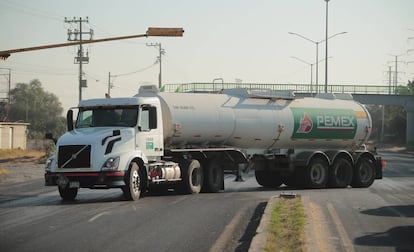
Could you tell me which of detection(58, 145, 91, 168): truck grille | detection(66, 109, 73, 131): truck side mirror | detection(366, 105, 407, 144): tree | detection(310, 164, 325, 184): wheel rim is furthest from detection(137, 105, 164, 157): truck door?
detection(366, 105, 407, 144): tree

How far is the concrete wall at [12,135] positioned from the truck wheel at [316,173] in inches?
2009

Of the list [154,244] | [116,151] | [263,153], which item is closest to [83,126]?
[116,151]

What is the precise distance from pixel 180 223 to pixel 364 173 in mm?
17047

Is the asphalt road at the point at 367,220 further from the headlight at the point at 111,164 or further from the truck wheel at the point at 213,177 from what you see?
the headlight at the point at 111,164

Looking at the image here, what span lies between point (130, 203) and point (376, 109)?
564 feet

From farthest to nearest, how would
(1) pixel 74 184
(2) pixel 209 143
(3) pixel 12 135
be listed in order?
1. (3) pixel 12 135
2. (2) pixel 209 143
3. (1) pixel 74 184

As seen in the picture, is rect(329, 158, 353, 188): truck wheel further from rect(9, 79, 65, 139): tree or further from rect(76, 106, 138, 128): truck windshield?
rect(9, 79, 65, 139): tree

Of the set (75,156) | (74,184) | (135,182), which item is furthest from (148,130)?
(74,184)

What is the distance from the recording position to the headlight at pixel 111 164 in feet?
66.1

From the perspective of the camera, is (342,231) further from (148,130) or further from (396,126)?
(396,126)

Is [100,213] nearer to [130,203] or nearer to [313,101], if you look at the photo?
[130,203]

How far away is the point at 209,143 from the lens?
83.7ft

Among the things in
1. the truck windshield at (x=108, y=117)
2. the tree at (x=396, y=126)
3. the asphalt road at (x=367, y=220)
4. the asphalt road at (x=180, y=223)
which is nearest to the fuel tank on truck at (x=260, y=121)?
the truck windshield at (x=108, y=117)

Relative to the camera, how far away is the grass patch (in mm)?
11680
